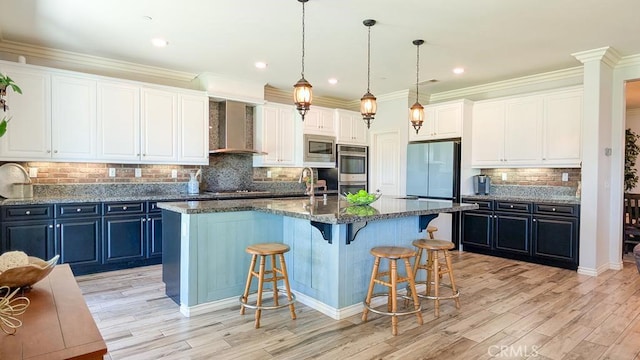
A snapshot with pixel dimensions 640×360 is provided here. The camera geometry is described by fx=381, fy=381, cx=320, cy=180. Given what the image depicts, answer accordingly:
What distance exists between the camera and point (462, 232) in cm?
584

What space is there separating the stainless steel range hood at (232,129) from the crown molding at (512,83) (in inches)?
137

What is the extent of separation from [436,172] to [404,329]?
11.9ft

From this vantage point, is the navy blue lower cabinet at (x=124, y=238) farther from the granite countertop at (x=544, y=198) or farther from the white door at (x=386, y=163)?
the granite countertop at (x=544, y=198)

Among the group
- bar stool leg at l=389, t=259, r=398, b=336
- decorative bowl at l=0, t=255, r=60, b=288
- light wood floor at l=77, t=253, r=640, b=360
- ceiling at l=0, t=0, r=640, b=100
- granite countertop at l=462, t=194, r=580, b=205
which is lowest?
light wood floor at l=77, t=253, r=640, b=360

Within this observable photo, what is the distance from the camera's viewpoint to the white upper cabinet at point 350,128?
6844 millimetres

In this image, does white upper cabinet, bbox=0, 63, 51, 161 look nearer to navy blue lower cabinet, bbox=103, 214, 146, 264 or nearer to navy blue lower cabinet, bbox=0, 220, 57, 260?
navy blue lower cabinet, bbox=0, 220, 57, 260

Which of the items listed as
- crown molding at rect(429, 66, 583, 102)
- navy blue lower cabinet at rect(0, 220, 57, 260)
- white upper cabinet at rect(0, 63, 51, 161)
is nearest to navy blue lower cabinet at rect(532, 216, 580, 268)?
crown molding at rect(429, 66, 583, 102)

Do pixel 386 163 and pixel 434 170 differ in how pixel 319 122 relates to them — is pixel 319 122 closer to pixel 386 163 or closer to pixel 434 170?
pixel 386 163

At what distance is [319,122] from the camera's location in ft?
21.6

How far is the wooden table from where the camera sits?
104cm

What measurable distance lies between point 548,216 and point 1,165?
6.52 metres

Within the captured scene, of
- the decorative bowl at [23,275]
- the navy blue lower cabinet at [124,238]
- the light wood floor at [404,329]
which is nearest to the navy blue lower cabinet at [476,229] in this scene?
the light wood floor at [404,329]

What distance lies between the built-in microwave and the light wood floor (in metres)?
3.28

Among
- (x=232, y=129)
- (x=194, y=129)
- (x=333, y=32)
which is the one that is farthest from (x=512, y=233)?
(x=194, y=129)
